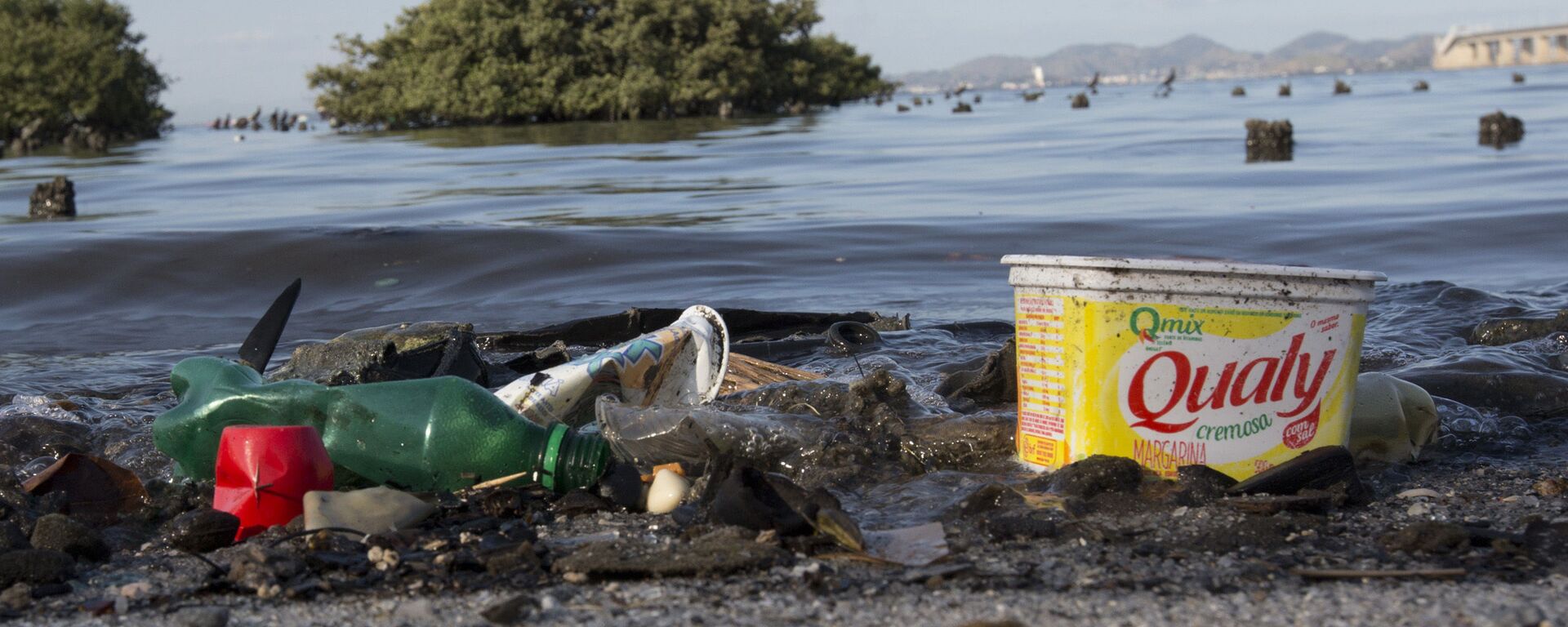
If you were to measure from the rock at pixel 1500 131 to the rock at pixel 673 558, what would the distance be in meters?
16.4

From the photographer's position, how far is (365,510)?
2.42 m

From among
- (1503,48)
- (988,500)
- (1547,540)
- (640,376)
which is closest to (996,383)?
(640,376)

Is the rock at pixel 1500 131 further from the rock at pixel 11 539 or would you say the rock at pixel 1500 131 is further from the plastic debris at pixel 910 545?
the rock at pixel 11 539

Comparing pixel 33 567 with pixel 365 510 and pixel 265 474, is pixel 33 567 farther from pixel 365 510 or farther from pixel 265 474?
pixel 365 510

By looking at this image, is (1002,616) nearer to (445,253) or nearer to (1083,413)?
(1083,413)

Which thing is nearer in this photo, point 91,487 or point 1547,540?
point 1547,540

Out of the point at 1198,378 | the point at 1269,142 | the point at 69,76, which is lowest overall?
the point at 1198,378

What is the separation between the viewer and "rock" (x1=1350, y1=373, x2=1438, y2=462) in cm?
289

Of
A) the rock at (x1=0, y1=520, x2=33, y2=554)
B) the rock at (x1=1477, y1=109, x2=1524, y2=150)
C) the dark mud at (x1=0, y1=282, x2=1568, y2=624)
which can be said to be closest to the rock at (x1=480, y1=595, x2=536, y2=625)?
the dark mud at (x1=0, y1=282, x2=1568, y2=624)

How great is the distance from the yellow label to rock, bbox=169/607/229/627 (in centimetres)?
152

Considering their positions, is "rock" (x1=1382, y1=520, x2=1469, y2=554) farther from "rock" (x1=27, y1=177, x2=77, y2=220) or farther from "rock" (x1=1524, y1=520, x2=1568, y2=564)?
"rock" (x1=27, y1=177, x2=77, y2=220)

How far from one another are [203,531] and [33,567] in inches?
11.2

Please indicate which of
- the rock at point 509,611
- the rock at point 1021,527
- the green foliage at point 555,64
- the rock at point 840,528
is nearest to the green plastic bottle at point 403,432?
the rock at point 840,528

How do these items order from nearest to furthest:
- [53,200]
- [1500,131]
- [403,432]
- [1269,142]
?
1. [403,432]
2. [53,200]
3. [1269,142]
4. [1500,131]
